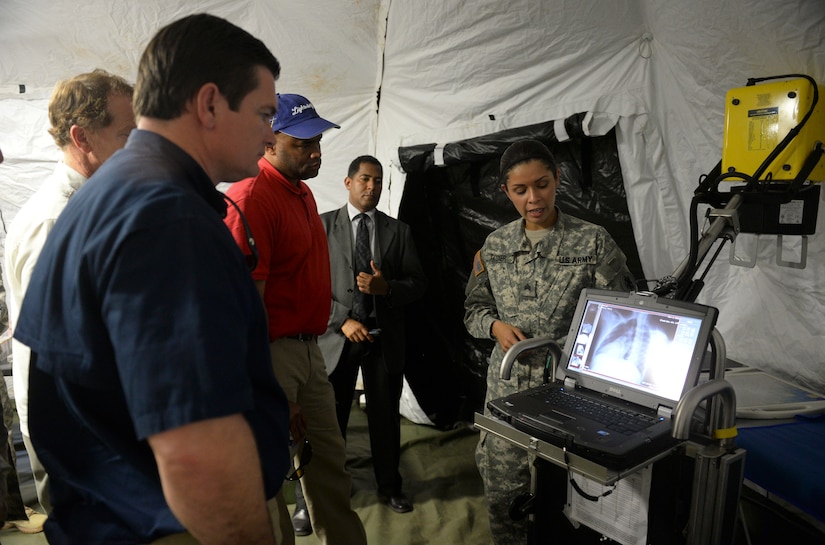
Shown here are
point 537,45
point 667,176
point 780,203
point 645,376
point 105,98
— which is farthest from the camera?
point 537,45

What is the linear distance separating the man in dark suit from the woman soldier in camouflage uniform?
2.27 feet

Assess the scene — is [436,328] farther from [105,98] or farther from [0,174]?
[0,174]

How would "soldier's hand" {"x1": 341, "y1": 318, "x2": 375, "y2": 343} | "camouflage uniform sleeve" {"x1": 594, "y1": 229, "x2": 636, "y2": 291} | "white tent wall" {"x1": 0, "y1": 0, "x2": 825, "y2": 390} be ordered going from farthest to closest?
"soldier's hand" {"x1": 341, "y1": 318, "x2": 375, "y2": 343}, "white tent wall" {"x1": 0, "y1": 0, "x2": 825, "y2": 390}, "camouflage uniform sleeve" {"x1": 594, "y1": 229, "x2": 636, "y2": 291}

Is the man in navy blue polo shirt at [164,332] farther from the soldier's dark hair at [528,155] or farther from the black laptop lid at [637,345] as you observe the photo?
the soldier's dark hair at [528,155]

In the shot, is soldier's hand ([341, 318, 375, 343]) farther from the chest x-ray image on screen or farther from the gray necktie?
the chest x-ray image on screen

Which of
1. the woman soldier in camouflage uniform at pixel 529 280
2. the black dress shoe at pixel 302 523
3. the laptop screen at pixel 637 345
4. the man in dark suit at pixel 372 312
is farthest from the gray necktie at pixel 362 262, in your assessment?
the laptop screen at pixel 637 345

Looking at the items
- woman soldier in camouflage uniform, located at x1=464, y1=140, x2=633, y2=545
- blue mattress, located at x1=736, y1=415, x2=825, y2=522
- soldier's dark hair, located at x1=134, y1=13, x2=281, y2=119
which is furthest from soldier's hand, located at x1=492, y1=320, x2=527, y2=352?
soldier's dark hair, located at x1=134, y1=13, x2=281, y2=119

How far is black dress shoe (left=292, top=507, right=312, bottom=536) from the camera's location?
2491 mm

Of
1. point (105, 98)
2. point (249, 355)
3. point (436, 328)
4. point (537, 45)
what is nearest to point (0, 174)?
point (105, 98)

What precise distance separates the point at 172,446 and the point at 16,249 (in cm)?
118

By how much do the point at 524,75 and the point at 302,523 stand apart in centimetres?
236

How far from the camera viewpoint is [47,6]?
326cm

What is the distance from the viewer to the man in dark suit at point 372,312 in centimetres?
269

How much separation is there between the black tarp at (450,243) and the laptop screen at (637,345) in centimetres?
132
